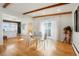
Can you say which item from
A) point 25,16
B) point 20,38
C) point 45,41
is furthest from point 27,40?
point 25,16

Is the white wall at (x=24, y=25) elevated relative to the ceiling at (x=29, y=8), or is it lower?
lower

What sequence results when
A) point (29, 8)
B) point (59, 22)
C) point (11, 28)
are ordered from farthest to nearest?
point (59, 22) → point (11, 28) → point (29, 8)

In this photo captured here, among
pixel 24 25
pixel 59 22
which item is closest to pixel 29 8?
pixel 24 25

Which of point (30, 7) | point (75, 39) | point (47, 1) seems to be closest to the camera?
point (47, 1)

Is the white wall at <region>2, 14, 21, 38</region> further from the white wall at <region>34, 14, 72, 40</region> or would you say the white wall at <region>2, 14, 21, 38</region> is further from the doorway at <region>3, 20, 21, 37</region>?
the white wall at <region>34, 14, 72, 40</region>

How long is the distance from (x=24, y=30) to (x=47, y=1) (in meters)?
1.06

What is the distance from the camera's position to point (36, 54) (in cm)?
253

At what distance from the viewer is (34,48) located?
2768 mm

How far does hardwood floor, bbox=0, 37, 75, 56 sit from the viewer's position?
255 centimetres

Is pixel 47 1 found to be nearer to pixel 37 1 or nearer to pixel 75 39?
pixel 37 1

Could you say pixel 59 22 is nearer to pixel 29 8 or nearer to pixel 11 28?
pixel 29 8

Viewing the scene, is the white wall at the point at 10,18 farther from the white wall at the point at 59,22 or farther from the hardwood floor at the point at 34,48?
the white wall at the point at 59,22

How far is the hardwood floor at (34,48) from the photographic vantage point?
8.37 feet

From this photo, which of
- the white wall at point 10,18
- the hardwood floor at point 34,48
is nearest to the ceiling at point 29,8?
the white wall at point 10,18
